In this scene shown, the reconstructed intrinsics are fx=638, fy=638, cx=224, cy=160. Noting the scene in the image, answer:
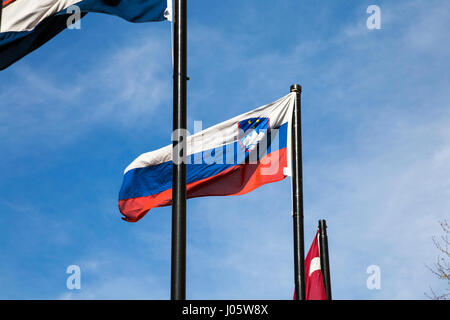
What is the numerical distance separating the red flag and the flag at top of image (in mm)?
6019

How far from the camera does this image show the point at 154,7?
861cm

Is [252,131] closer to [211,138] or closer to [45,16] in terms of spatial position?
[211,138]

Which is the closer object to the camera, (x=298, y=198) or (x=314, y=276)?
(x=298, y=198)

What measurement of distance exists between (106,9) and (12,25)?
4.12 feet

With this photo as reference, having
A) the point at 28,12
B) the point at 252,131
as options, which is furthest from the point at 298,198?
the point at 28,12

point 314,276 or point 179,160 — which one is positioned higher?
point 179,160

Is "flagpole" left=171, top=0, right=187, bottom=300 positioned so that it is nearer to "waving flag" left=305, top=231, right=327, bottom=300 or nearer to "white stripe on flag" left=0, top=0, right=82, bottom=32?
"white stripe on flag" left=0, top=0, right=82, bottom=32

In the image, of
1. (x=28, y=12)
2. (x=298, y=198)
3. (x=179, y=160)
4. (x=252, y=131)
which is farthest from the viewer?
(x=252, y=131)

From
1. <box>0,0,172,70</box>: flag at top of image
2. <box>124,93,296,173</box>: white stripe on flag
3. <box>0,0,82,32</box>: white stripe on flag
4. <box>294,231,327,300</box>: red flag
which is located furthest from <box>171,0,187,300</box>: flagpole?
<box>294,231,327,300</box>: red flag

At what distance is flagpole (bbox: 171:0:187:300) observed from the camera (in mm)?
6168

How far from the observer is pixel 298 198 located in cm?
989

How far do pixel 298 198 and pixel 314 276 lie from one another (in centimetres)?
295

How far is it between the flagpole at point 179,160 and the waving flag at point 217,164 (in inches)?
180

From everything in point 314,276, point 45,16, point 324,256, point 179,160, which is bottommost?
point 314,276
